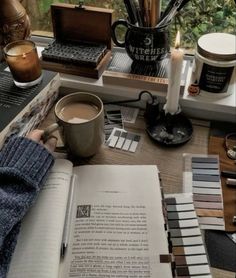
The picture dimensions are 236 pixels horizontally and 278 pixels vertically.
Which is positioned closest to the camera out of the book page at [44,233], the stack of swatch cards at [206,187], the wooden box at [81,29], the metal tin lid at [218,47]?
the book page at [44,233]

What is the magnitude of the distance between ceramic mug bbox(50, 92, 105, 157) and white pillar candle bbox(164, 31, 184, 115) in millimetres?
152

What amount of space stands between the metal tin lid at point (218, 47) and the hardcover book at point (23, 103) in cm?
34

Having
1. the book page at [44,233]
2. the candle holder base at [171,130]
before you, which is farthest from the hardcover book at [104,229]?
the candle holder base at [171,130]

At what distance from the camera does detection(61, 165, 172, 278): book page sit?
0.50m

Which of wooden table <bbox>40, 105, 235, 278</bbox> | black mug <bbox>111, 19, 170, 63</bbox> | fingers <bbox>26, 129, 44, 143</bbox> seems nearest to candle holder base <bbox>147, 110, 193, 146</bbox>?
wooden table <bbox>40, 105, 235, 278</bbox>

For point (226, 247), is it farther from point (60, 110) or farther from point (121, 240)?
point (60, 110)

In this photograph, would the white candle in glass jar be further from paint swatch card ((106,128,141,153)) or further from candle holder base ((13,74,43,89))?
paint swatch card ((106,128,141,153))

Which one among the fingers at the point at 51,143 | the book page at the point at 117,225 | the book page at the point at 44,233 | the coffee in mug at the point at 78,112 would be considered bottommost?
the book page at the point at 117,225

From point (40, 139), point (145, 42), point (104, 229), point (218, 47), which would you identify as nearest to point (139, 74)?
point (145, 42)

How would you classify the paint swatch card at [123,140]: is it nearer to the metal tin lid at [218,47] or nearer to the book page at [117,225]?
the book page at [117,225]

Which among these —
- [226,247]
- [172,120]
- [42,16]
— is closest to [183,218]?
[226,247]

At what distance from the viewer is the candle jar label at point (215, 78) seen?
722 millimetres

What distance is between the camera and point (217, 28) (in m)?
0.88

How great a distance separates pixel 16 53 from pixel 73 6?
8.2 inches
